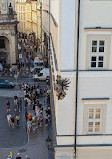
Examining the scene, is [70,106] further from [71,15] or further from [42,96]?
[42,96]

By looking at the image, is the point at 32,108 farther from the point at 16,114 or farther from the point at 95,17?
the point at 95,17

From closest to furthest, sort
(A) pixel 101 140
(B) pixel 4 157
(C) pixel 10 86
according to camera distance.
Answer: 1. (A) pixel 101 140
2. (B) pixel 4 157
3. (C) pixel 10 86

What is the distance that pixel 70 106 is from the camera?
12.4 m

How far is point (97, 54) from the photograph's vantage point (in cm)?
1191

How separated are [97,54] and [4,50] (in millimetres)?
33439

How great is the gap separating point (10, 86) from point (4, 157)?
15.0 metres

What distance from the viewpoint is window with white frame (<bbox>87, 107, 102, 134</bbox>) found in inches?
500

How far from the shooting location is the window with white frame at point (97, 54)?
11.8 metres

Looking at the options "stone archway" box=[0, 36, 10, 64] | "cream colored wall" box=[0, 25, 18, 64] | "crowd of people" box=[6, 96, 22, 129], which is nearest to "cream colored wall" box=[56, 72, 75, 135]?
"crowd of people" box=[6, 96, 22, 129]

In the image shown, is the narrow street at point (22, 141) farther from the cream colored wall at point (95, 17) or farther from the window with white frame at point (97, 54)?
the cream colored wall at point (95, 17)

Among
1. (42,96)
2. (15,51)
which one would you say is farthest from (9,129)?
(15,51)

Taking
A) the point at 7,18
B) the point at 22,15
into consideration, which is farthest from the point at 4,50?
the point at 22,15

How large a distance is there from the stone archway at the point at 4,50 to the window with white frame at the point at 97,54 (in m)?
33.1

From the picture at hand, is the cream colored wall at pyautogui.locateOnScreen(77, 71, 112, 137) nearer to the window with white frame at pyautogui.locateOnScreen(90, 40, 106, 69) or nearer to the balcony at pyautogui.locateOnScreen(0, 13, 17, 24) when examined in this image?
the window with white frame at pyautogui.locateOnScreen(90, 40, 106, 69)
